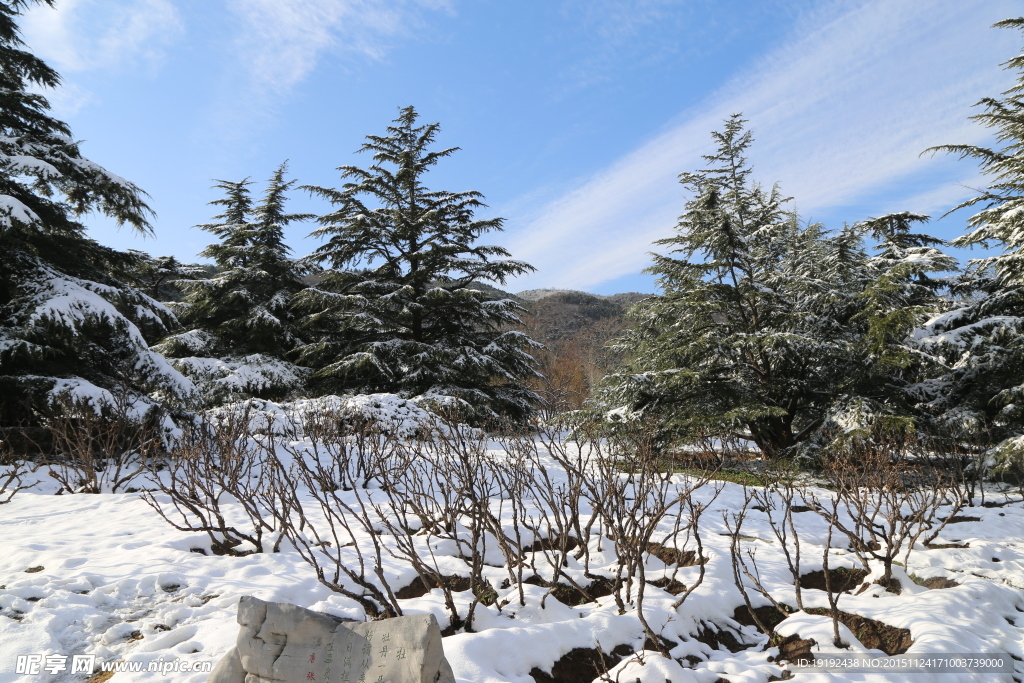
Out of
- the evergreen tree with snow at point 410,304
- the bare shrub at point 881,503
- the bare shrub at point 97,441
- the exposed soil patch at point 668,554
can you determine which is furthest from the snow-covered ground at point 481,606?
the evergreen tree with snow at point 410,304

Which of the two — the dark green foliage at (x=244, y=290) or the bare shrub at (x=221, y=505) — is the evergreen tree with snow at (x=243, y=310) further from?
the bare shrub at (x=221, y=505)

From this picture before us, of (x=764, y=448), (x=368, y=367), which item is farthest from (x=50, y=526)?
(x=764, y=448)

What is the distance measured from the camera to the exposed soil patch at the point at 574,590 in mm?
4391

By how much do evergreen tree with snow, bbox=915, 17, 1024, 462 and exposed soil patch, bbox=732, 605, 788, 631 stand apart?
6455mm

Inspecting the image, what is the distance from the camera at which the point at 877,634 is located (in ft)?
12.1

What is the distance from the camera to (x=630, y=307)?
11188 millimetres

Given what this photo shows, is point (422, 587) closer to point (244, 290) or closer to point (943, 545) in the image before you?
point (943, 545)

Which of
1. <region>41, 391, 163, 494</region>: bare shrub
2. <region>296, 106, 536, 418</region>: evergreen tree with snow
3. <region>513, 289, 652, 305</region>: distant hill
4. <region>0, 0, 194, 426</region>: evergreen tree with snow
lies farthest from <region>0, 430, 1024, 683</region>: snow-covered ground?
<region>513, 289, 652, 305</region>: distant hill

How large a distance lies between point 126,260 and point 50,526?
708 centimetres

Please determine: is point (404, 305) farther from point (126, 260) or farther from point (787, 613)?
point (787, 613)

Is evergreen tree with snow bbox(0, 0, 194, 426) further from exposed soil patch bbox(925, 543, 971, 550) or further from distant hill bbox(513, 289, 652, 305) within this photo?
distant hill bbox(513, 289, 652, 305)

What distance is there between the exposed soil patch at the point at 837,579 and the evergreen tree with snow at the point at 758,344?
364 centimetres

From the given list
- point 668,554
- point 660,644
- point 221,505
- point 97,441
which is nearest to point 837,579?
point 668,554

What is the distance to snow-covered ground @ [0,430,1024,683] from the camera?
3119 millimetres
